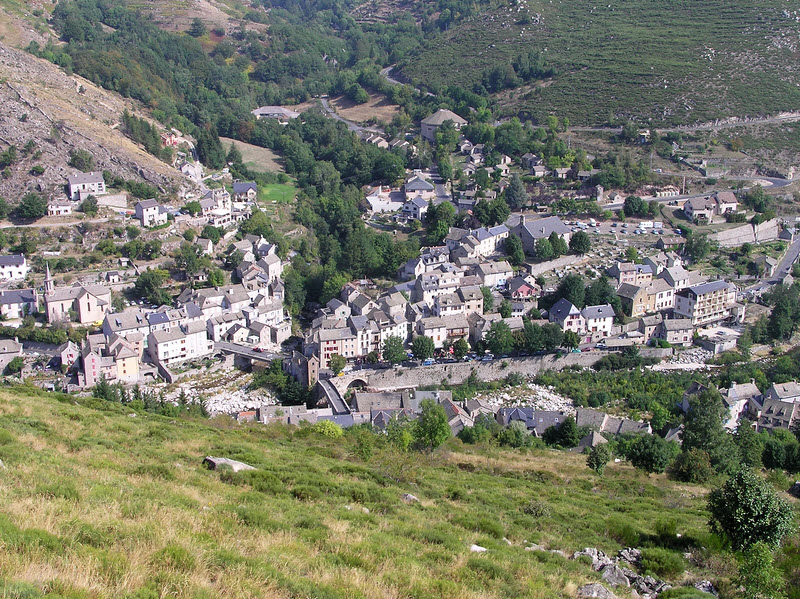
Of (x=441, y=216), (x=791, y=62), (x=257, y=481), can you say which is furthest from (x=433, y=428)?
(x=791, y=62)

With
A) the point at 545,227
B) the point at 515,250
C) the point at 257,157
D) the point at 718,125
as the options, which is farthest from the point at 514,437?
the point at 718,125

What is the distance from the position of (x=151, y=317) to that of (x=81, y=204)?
10812 mm

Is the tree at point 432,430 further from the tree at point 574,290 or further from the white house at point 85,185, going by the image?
the white house at point 85,185

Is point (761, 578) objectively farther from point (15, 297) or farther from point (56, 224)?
point (56, 224)

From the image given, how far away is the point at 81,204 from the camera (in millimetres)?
38375

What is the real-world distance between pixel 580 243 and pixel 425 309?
9926 millimetres

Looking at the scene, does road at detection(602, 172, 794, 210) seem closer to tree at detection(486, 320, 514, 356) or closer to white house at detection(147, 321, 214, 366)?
tree at detection(486, 320, 514, 356)

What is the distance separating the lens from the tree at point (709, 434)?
21436mm

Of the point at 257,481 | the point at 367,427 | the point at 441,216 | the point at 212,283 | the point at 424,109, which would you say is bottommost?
the point at 367,427

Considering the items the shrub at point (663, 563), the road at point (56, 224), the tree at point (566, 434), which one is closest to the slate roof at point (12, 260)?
the road at point (56, 224)

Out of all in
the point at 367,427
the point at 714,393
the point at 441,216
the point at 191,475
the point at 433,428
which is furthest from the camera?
the point at 441,216

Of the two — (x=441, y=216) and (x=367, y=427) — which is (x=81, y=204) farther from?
(x=367, y=427)

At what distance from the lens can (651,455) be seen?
2039 centimetres

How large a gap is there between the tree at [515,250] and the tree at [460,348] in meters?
7.66
